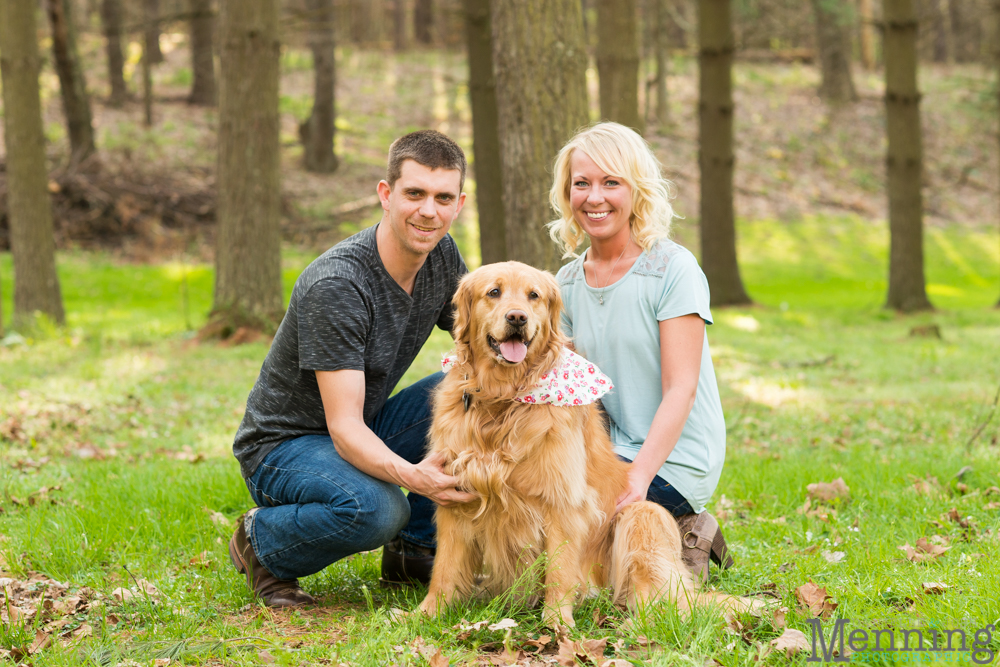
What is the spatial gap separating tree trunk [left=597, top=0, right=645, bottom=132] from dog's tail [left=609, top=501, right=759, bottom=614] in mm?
6925

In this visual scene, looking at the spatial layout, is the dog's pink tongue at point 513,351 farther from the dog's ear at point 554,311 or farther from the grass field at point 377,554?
the grass field at point 377,554

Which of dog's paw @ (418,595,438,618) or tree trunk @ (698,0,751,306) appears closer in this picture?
dog's paw @ (418,595,438,618)

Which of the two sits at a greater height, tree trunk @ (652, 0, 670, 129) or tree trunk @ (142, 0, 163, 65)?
tree trunk @ (142, 0, 163, 65)

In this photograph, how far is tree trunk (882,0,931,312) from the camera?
1281cm

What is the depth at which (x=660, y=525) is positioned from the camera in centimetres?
298

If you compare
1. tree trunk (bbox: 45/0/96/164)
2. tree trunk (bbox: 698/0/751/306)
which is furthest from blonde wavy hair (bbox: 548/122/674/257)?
tree trunk (bbox: 45/0/96/164)

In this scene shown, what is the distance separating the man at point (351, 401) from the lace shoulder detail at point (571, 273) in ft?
1.67

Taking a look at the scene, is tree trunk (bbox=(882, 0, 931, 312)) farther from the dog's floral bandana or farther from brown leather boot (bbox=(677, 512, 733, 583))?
the dog's floral bandana

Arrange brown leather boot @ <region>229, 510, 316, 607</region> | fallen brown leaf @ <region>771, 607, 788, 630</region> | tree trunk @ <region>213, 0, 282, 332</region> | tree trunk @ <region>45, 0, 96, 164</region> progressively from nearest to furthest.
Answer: fallen brown leaf @ <region>771, 607, 788, 630</region>, brown leather boot @ <region>229, 510, 316, 607</region>, tree trunk @ <region>213, 0, 282, 332</region>, tree trunk @ <region>45, 0, 96, 164</region>

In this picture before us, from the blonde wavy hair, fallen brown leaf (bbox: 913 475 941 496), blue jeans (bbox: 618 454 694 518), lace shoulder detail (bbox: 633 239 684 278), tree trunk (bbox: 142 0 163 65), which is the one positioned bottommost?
fallen brown leaf (bbox: 913 475 941 496)

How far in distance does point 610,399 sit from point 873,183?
23.5 m

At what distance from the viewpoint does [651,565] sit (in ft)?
9.54

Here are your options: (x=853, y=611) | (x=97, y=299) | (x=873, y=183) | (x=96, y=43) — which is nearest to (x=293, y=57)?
(x=96, y=43)

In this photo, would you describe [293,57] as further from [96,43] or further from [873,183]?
[873,183]
